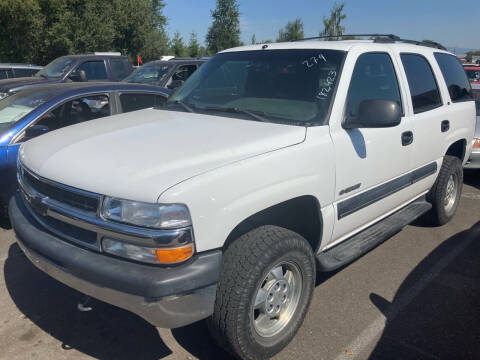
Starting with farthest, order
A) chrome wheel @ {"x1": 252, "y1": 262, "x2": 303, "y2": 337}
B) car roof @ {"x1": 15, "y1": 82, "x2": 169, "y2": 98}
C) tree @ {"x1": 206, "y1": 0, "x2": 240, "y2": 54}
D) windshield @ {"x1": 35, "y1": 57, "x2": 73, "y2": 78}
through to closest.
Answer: tree @ {"x1": 206, "y1": 0, "x2": 240, "y2": 54} < windshield @ {"x1": 35, "y1": 57, "x2": 73, "y2": 78} < car roof @ {"x1": 15, "y1": 82, "x2": 169, "y2": 98} < chrome wheel @ {"x1": 252, "y1": 262, "x2": 303, "y2": 337}

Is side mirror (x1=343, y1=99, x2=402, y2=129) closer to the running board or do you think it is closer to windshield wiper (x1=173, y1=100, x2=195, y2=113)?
the running board

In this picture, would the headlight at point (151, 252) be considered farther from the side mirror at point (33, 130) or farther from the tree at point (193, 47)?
the tree at point (193, 47)

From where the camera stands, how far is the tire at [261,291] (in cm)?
235

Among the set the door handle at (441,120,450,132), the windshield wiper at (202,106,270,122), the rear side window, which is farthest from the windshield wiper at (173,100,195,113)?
the rear side window

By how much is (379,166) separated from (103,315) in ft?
7.85

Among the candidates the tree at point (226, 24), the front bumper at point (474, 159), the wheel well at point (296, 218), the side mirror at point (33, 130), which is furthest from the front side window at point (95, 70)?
the tree at point (226, 24)

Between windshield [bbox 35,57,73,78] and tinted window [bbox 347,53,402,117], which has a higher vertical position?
tinted window [bbox 347,53,402,117]

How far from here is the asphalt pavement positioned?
283 centimetres

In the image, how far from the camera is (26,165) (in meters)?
2.85

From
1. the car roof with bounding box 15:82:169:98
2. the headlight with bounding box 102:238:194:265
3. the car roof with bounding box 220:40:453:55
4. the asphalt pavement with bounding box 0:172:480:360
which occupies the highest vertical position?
the car roof with bounding box 220:40:453:55

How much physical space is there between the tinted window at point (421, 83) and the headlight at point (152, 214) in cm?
265

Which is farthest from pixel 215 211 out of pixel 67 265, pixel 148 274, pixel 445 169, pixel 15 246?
pixel 445 169

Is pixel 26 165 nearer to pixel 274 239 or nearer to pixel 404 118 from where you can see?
pixel 274 239

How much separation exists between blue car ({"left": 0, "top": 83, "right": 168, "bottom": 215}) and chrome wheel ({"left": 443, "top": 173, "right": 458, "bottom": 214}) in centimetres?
391
